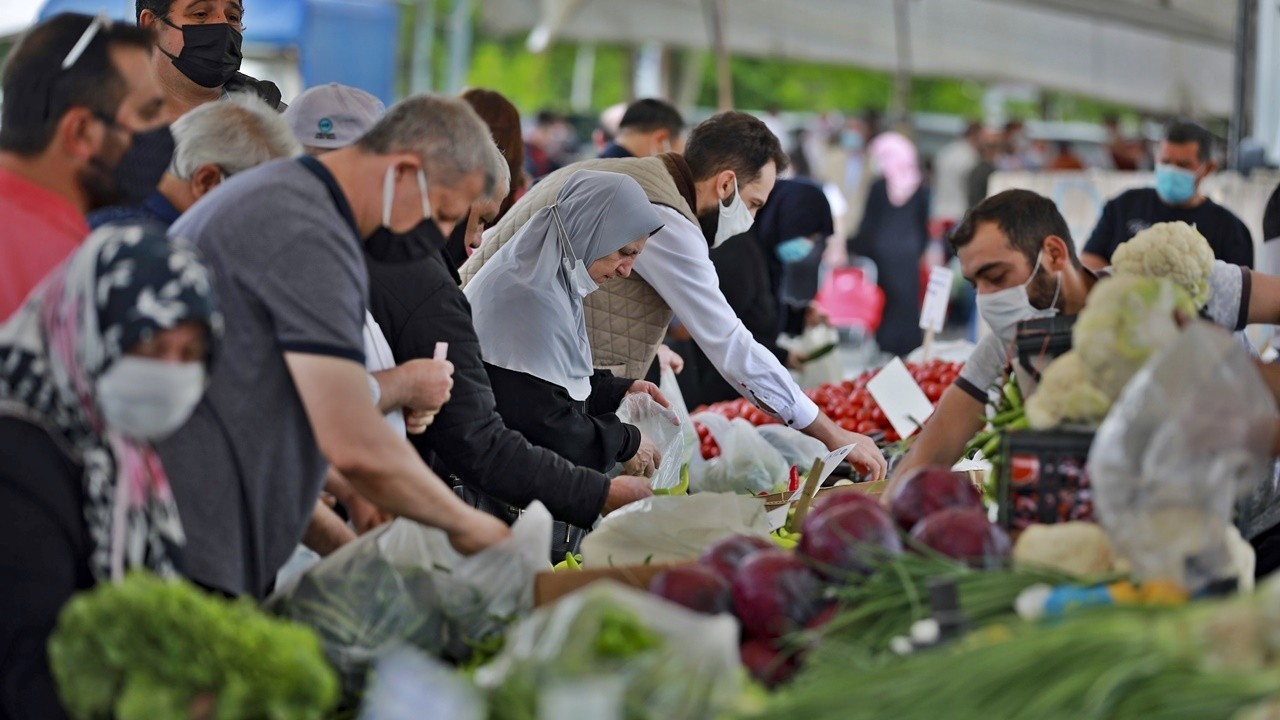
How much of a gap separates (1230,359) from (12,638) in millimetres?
1989

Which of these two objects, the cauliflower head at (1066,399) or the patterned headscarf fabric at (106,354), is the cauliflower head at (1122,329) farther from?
the patterned headscarf fabric at (106,354)

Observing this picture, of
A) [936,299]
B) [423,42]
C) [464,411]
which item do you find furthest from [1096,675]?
[423,42]

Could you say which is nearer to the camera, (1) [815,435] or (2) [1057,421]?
(2) [1057,421]

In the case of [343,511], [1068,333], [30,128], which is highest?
[30,128]

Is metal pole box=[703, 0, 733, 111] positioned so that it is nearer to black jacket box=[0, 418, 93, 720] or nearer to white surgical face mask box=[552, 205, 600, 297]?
white surgical face mask box=[552, 205, 600, 297]

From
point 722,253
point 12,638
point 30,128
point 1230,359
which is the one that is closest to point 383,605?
point 12,638

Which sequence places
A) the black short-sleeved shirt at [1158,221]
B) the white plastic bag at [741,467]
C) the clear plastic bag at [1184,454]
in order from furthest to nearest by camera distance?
the black short-sleeved shirt at [1158,221] < the white plastic bag at [741,467] < the clear plastic bag at [1184,454]

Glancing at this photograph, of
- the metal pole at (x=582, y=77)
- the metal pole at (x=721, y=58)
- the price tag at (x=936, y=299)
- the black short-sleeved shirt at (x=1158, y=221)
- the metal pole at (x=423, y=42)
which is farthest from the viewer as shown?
the metal pole at (x=582, y=77)

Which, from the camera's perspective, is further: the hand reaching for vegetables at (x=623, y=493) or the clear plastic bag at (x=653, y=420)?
the clear plastic bag at (x=653, y=420)

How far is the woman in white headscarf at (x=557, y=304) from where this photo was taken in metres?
4.10

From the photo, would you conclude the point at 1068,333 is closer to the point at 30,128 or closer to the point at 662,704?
the point at 662,704

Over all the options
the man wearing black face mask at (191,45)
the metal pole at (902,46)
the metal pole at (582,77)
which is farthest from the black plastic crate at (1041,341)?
the metal pole at (582,77)

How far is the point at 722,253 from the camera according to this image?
6.62 m

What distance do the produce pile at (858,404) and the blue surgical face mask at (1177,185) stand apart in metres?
1.52
